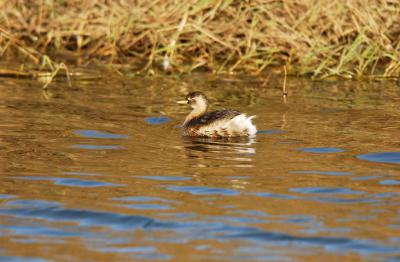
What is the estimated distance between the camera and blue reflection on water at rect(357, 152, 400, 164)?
28.8 ft

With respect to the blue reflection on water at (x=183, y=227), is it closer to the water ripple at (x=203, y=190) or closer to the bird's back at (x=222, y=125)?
the water ripple at (x=203, y=190)

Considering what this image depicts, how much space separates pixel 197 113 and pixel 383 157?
2.91m

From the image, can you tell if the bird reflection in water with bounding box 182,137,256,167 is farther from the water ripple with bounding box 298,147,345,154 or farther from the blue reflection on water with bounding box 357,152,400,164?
the blue reflection on water with bounding box 357,152,400,164

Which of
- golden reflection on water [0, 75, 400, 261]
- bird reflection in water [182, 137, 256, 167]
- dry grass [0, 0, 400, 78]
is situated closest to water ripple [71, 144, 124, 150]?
golden reflection on water [0, 75, 400, 261]

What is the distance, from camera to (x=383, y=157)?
8.88m

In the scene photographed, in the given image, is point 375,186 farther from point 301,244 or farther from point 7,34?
point 7,34

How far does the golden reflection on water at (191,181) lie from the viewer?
6.27 m

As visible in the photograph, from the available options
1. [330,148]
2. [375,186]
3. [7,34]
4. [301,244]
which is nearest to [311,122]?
[330,148]

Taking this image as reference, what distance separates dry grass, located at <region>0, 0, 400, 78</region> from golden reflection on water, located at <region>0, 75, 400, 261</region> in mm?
1874

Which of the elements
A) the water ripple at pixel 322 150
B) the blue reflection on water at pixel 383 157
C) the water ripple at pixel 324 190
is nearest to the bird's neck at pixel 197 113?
the water ripple at pixel 322 150

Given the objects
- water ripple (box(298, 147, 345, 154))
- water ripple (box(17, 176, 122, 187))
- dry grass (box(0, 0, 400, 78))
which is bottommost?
water ripple (box(17, 176, 122, 187))

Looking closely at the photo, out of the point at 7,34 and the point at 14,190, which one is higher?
the point at 7,34

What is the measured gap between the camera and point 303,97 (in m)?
12.8

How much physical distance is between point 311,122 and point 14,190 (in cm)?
421
